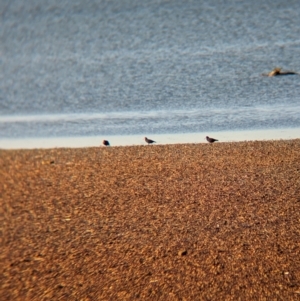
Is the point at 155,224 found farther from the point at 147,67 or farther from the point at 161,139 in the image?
the point at 147,67

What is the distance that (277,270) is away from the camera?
377 cm

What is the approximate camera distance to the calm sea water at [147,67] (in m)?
6.50

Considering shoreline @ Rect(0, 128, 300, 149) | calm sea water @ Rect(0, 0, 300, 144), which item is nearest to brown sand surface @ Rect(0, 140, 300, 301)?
shoreline @ Rect(0, 128, 300, 149)

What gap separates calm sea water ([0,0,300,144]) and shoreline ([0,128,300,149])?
11cm

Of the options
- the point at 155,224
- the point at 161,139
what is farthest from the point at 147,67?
the point at 155,224

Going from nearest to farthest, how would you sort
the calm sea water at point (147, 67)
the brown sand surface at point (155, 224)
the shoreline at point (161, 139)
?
the brown sand surface at point (155, 224) → the shoreline at point (161, 139) → the calm sea water at point (147, 67)

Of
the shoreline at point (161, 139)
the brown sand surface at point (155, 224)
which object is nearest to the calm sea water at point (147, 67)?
the shoreline at point (161, 139)

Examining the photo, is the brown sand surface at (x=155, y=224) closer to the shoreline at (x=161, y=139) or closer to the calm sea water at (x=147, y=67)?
the shoreline at (x=161, y=139)

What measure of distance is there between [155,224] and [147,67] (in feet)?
11.0

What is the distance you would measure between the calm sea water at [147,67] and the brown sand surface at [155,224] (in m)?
0.84

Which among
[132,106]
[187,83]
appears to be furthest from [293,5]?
[132,106]

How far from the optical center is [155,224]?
440 cm

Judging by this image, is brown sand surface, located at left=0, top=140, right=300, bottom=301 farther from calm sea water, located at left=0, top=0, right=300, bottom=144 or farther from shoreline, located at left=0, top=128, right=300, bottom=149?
calm sea water, located at left=0, top=0, right=300, bottom=144

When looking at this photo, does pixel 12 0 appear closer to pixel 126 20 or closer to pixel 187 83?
pixel 126 20
